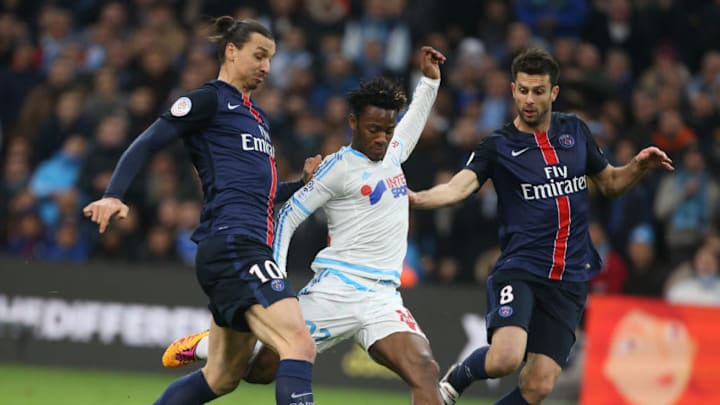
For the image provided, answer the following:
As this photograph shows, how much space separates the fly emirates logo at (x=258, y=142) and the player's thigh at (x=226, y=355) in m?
1.02

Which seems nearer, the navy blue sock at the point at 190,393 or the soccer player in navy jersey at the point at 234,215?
the soccer player in navy jersey at the point at 234,215

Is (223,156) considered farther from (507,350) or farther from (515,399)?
(515,399)

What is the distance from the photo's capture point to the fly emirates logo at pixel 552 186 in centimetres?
792

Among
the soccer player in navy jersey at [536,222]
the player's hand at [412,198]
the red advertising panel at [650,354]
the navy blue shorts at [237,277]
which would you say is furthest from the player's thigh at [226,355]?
the red advertising panel at [650,354]

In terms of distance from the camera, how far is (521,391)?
7.79m

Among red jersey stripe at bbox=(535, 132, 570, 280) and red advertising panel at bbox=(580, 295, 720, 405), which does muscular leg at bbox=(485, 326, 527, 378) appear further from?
red advertising panel at bbox=(580, 295, 720, 405)

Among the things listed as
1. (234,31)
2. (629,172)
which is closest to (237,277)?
(234,31)

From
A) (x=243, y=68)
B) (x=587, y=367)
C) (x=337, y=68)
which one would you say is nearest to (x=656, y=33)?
(x=337, y=68)

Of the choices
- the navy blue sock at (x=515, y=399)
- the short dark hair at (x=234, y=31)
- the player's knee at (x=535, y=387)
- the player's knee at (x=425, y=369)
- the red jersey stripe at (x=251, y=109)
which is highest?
the short dark hair at (x=234, y=31)

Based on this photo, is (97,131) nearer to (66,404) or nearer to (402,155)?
(66,404)

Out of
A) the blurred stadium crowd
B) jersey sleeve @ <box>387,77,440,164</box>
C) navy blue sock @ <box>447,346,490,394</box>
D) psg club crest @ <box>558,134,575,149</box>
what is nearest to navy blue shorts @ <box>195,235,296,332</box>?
jersey sleeve @ <box>387,77,440,164</box>

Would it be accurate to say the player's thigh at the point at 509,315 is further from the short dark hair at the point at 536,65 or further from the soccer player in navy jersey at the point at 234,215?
the soccer player in navy jersey at the point at 234,215

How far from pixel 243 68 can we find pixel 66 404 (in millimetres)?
4177

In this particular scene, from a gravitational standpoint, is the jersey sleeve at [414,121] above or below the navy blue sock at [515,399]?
above
